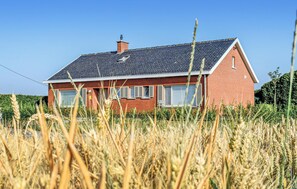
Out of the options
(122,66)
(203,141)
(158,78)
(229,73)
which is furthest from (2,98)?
(203,141)

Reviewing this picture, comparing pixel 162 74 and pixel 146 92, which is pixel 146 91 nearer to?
pixel 146 92

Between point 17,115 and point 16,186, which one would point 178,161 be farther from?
point 17,115

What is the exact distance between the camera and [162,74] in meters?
27.4

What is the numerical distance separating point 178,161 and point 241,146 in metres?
0.50

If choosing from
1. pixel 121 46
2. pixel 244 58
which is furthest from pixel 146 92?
pixel 244 58

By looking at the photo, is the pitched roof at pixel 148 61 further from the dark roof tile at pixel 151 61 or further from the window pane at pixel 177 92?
the window pane at pixel 177 92

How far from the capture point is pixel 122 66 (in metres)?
30.7

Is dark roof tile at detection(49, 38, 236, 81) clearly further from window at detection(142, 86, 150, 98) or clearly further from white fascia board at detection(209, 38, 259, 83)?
window at detection(142, 86, 150, 98)

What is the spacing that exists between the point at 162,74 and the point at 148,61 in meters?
2.71

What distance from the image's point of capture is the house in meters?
27.1

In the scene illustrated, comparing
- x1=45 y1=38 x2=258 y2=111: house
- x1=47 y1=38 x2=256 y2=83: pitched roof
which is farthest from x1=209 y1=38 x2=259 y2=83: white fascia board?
x1=47 y1=38 x2=256 y2=83: pitched roof

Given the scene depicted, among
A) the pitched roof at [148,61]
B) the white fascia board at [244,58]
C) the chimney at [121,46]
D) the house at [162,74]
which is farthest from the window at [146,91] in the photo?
the chimney at [121,46]

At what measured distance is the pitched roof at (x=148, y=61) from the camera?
27641 millimetres

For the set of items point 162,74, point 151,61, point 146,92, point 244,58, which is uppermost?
point 244,58
